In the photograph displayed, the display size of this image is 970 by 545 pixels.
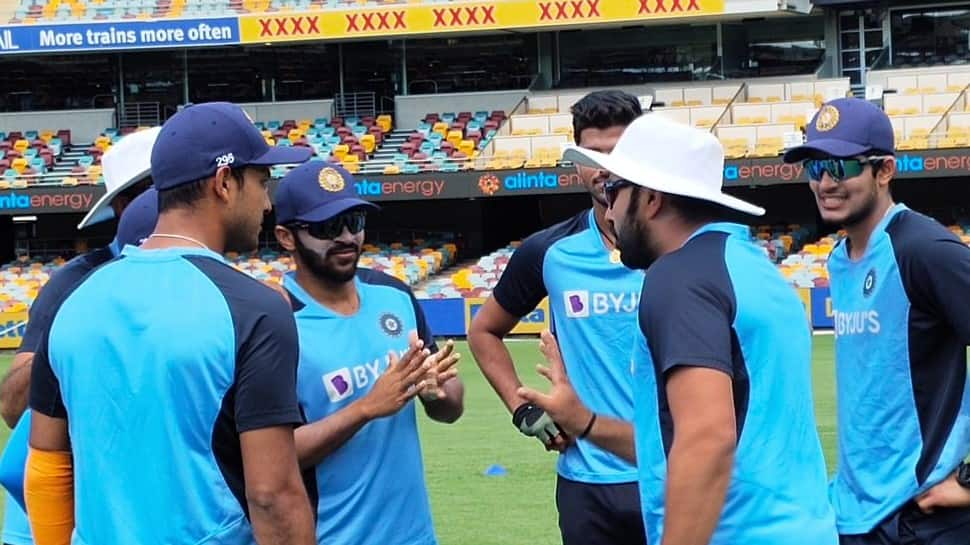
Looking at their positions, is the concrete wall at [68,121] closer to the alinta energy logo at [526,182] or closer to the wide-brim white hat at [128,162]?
the alinta energy logo at [526,182]

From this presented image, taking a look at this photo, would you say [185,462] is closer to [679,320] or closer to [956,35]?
[679,320]

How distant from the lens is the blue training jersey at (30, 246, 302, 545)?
10.7 feet

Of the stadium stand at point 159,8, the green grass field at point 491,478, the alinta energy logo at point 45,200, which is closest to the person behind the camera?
the green grass field at point 491,478

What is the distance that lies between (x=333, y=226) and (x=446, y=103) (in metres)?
32.8

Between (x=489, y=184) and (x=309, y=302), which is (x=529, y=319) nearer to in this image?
(x=489, y=184)

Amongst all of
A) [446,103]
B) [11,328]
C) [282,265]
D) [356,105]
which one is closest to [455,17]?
[446,103]

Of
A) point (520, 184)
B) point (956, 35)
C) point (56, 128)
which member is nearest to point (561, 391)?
point (520, 184)

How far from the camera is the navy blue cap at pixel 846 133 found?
439 centimetres

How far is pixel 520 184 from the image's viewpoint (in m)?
31.0

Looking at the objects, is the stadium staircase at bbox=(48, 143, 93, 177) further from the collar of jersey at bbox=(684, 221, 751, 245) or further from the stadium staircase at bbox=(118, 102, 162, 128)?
the collar of jersey at bbox=(684, 221, 751, 245)

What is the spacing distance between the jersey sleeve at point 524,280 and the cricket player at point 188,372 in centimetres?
199

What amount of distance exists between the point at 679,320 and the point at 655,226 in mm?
364

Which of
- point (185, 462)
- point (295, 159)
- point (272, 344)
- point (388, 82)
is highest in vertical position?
point (388, 82)

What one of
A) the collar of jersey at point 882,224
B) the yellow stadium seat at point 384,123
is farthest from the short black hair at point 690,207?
the yellow stadium seat at point 384,123
